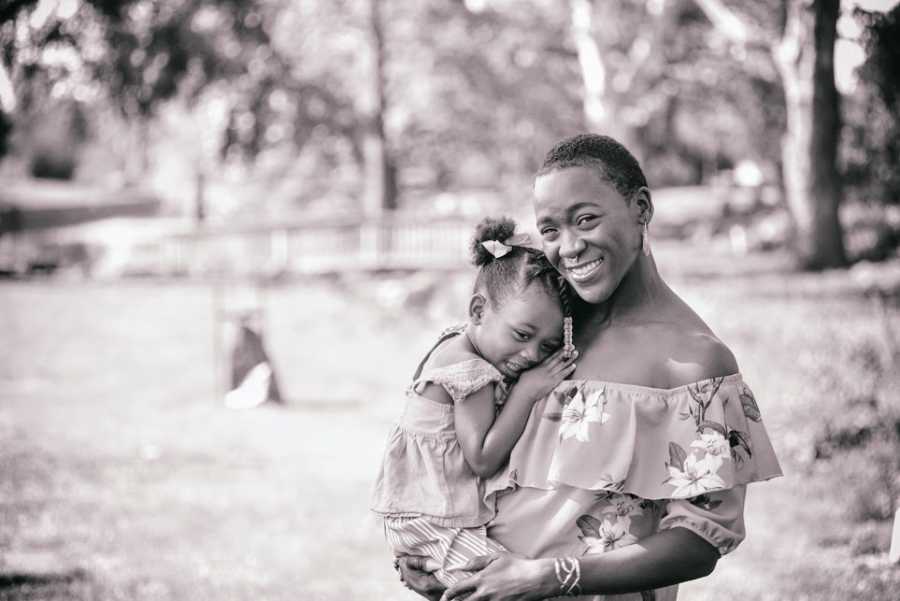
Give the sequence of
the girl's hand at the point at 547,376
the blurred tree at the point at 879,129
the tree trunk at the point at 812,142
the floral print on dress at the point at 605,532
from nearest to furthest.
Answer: the floral print on dress at the point at 605,532
the girl's hand at the point at 547,376
the blurred tree at the point at 879,129
the tree trunk at the point at 812,142

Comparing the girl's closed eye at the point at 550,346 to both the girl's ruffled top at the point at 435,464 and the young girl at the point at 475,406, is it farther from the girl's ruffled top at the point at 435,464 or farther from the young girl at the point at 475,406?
the girl's ruffled top at the point at 435,464

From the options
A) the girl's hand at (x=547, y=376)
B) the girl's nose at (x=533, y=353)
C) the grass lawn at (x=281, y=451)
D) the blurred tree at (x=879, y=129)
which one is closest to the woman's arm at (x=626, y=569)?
the girl's hand at (x=547, y=376)

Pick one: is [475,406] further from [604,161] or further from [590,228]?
[604,161]

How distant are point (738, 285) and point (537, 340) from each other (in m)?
12.0

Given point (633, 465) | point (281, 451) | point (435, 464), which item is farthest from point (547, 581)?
point (281, 451)

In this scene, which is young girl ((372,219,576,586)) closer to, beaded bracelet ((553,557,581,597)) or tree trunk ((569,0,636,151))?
beaded bracelet ((553,557,581,597))

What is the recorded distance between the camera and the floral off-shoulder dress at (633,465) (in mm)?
2096

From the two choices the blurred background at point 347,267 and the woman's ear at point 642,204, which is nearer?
the woman's ear at point 642,204

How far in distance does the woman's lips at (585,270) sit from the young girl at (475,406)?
19 cm

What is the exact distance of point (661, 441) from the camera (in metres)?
2.15

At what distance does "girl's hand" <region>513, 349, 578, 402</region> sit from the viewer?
231cm

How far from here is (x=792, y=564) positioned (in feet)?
18.5

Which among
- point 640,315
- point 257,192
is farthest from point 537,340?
point 257,192

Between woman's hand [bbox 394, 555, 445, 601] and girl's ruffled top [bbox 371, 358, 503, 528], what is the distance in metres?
0.13
